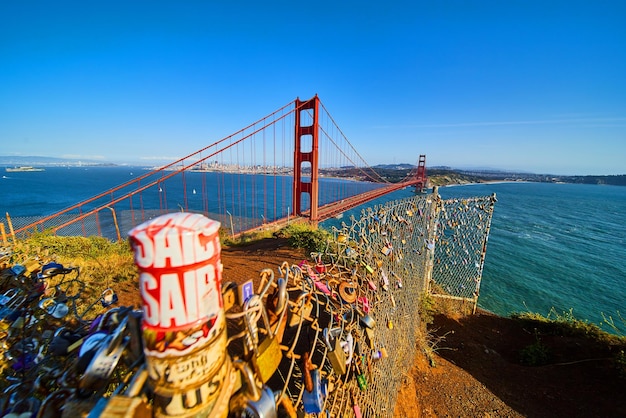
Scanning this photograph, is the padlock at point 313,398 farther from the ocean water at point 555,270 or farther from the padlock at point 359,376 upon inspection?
the ocean water at point 555,270

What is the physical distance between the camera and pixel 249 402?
556mm

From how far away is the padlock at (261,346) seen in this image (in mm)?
650

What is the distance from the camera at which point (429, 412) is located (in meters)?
2.73

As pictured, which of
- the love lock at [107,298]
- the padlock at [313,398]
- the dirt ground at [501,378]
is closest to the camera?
the padlock at [313,398]

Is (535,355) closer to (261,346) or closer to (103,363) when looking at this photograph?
(261,346)

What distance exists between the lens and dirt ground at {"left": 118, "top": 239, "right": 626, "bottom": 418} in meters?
2.94

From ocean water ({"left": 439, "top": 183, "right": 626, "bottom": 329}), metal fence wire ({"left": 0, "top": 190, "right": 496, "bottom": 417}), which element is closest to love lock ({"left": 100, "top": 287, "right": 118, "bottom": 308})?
metal fence wire ({"left": 0, "top": 190, "right": 496, "bottom": 417})

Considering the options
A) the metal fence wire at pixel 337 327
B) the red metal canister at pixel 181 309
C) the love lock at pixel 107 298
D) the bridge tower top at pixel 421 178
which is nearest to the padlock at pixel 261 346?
the metal fence wire at pixel 337 327

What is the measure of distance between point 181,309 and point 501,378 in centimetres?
482

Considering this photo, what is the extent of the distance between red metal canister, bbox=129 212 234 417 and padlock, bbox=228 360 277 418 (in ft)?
0.21

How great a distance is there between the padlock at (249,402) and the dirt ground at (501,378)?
2631 millimetres

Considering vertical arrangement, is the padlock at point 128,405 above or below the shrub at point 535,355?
above

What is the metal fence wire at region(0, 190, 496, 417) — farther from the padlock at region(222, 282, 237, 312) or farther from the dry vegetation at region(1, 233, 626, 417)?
the dry vegetation at region(1, 233, 626, 417)

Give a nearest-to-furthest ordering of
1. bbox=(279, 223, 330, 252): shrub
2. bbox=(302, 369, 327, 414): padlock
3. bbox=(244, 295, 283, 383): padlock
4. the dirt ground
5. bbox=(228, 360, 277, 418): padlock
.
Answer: bbox=(228, 360, 277, 418): padlock < bbox=(244, 295, 283, 383): padlock < bbox=(302, 369, 327, 414): padlock < the dirt ground < bbox=(279, 223, 330, 252): shrub
